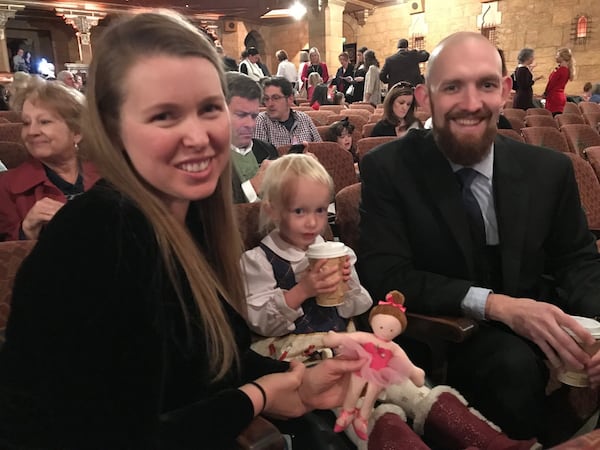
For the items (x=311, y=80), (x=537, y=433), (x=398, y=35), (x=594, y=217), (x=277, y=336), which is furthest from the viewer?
(x=398, y=35)

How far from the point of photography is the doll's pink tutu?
976mm

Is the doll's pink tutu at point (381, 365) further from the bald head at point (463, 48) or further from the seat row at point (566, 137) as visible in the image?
the seat row at point (566, 137)

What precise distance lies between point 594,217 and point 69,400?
9.24 feet

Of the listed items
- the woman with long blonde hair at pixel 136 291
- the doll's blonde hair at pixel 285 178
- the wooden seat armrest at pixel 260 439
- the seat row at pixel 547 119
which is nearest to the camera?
the woman with long blonde hair at pixel 136 291

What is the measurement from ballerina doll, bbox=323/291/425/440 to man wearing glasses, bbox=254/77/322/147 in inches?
113

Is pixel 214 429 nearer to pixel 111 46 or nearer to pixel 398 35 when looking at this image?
pixel 111 46

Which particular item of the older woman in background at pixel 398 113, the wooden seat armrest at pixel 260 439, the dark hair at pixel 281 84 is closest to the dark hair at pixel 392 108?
the older woman in background at pixel 398 113

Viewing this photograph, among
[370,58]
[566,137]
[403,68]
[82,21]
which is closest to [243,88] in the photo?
[566,137]

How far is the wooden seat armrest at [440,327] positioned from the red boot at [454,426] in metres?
0.16

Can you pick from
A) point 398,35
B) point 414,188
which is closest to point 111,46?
point 414,188

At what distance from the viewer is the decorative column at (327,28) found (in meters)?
15.9

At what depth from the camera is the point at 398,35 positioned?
17.7 m

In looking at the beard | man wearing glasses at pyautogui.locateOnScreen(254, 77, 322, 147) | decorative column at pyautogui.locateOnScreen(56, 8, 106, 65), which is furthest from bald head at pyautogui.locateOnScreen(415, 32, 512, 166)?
decorative column at pyautogui.locateOnScreen(56, 8, 106, 65)

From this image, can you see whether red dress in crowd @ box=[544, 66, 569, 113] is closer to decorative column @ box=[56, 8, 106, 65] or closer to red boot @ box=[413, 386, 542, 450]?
red boot @ box=[413, 386, 542, 450]
